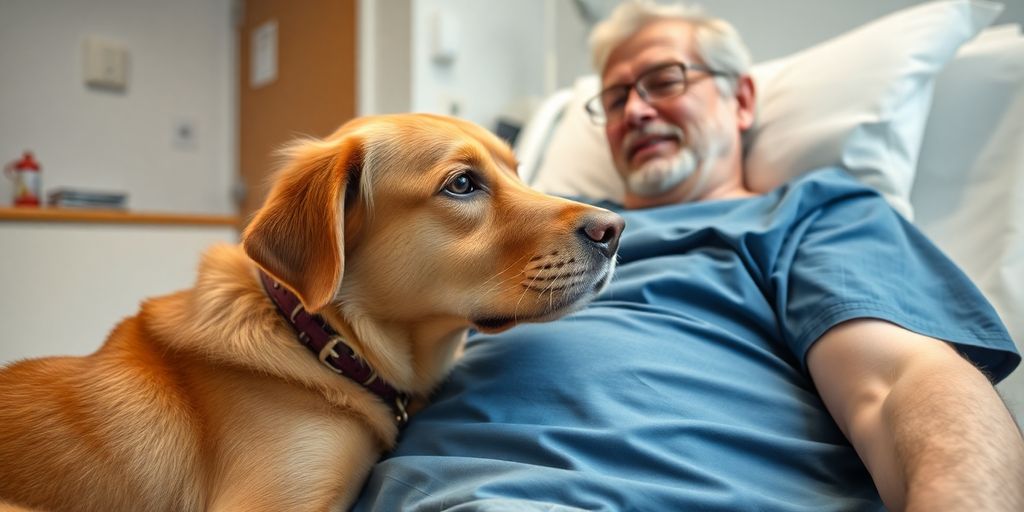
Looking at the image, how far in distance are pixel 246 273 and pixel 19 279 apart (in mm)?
1722

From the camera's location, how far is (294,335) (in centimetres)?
97

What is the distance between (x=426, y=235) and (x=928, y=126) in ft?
3.90

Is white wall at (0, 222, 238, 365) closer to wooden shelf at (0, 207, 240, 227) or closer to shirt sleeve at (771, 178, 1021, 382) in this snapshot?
wooden shelf at (0, 207, 240, 227)

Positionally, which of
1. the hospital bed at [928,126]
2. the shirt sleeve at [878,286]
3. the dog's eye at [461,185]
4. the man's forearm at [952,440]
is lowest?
the man's forearm at [952,440]

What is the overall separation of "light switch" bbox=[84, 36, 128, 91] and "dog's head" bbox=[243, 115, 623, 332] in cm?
275

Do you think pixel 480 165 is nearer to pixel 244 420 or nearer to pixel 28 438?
pixel 244 420

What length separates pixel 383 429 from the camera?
0.98 meters

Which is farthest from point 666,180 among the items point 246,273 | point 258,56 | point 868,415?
point 258,56

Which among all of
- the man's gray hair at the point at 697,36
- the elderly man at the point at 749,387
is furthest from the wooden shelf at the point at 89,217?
the elderly man at the point at 749,387

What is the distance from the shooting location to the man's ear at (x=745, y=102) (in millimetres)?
1705

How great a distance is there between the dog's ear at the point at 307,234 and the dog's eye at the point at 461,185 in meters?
0.14

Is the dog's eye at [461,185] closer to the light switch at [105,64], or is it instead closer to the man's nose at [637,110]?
the man's nose at [637,110]

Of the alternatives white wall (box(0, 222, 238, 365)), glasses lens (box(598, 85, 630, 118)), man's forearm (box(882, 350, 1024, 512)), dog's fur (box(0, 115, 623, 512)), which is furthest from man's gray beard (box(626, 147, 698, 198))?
white wall (box(0, 222, 238, 365))

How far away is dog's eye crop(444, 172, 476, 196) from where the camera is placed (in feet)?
3.20
